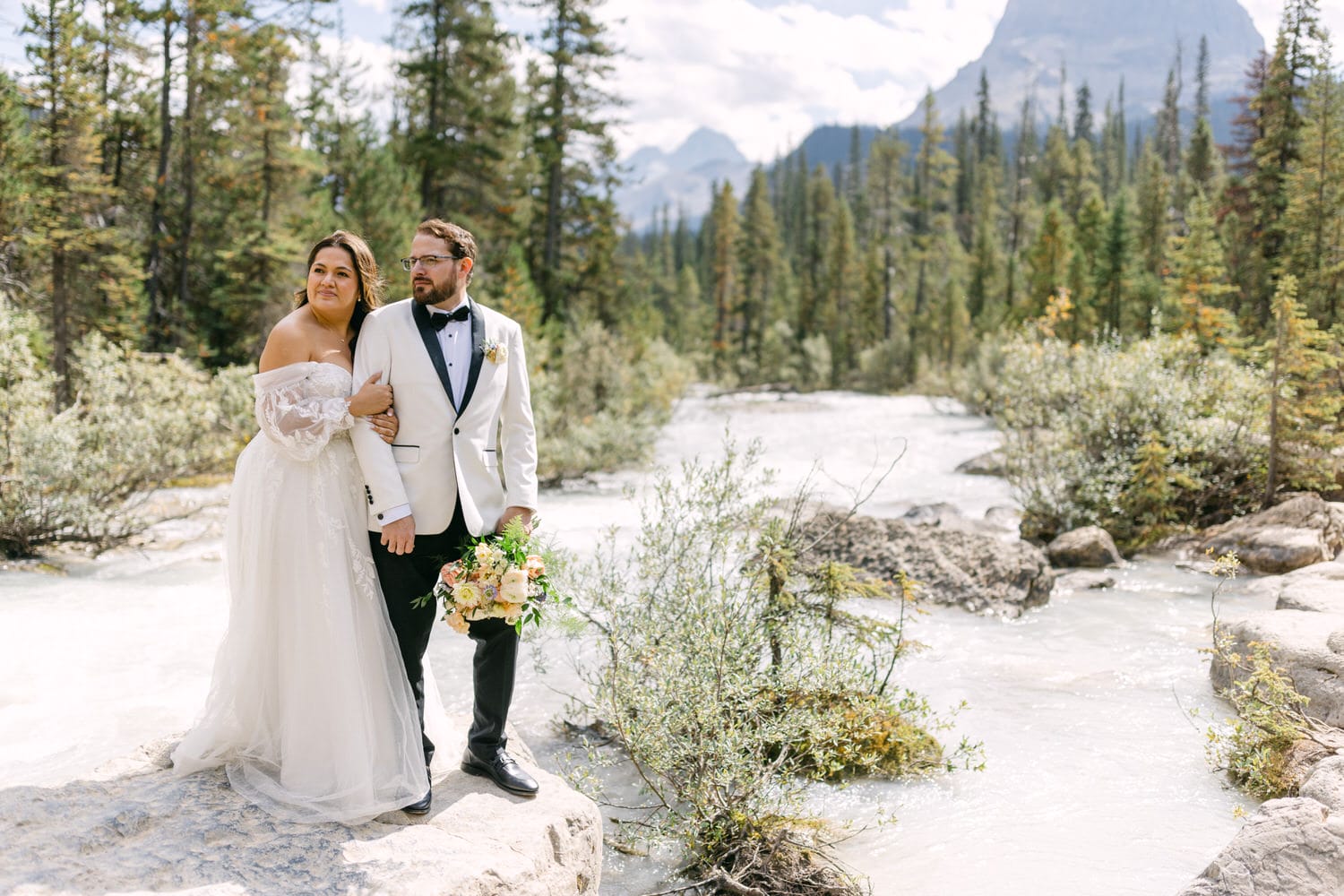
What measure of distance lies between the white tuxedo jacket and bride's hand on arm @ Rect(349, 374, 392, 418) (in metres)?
0.06

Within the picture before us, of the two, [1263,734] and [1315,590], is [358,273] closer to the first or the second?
[1263,734]

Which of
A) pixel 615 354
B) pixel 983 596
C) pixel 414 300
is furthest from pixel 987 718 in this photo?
pixel 615 354

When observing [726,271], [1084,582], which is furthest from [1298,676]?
[726,271]

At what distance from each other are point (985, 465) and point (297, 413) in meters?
15.7

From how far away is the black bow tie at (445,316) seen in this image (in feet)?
12.0

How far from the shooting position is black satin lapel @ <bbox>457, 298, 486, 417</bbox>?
12.0 ft

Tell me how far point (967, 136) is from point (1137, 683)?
8628 centimetres

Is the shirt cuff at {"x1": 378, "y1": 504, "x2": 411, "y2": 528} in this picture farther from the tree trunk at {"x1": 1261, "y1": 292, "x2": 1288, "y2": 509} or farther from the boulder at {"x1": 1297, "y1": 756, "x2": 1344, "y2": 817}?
the tree trunk at {"x1": 1261, "y1": 292, "x2": 1288, "y2": 509}

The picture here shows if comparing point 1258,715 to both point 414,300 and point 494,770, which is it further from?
point 414,300

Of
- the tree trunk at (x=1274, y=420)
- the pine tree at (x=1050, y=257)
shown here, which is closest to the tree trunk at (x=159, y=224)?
the tree trunk at (x=1274, y=420)

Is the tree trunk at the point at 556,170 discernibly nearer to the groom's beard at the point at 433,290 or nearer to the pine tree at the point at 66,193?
the pine tree at the point at 66,193

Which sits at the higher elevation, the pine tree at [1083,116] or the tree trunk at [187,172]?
the pine tree at [1083,116]

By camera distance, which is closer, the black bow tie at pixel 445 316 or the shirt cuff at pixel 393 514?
the shirt cuff at pixel 393 514

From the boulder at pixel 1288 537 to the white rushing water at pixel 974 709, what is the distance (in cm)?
57
